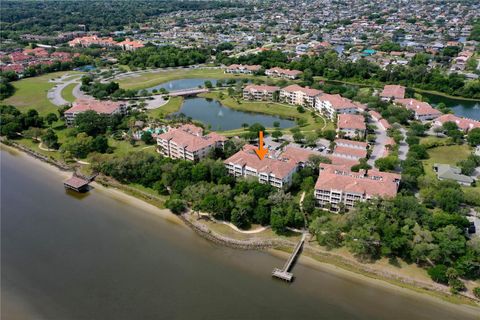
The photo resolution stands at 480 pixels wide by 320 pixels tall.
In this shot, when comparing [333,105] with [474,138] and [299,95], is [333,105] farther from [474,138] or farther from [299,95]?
[474,138]

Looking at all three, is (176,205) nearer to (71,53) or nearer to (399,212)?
(399,212)

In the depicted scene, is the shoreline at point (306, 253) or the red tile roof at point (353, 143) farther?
the red tile roof at point (353, 143)

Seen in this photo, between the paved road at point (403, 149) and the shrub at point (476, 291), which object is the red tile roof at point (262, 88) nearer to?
the paved road at point (403, 149)

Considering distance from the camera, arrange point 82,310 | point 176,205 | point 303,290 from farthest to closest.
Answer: point 176,205 → point 303,290 → point 82,310

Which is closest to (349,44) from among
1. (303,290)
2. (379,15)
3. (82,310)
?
(379,15)

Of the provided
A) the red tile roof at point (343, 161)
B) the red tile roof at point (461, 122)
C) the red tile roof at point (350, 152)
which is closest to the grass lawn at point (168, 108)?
the red tile roof at point (350, 152)

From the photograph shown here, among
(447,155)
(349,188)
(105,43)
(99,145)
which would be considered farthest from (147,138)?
(105,43)

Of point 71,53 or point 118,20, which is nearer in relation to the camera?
point 71,53
